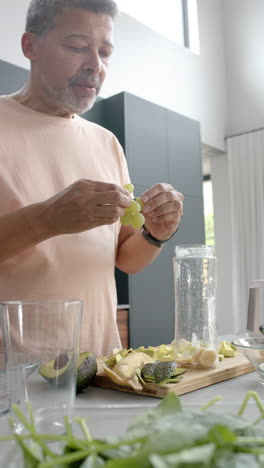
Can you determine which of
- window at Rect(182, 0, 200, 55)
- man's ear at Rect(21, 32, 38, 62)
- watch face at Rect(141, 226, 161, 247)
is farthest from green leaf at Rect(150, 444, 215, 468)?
window at Rect(182, 0, 200, 55)

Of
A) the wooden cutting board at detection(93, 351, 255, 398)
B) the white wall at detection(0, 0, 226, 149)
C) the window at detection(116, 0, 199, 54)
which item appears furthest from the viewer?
the window at detection(116, 0, 199, 54)

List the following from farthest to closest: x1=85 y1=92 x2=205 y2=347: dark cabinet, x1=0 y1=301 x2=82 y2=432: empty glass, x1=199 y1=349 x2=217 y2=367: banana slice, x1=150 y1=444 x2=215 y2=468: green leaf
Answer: x1=85 y1=92 x2=205 y2=347: dark cabinet, x1=199 y1=349 x2=217 y2=367: banana slice, x1=0 y1=301 x2=82 y2=432: empty glass, x1=150 y1=444 x2=215 y2=468: green leaf

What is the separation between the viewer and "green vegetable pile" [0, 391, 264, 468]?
0.28m

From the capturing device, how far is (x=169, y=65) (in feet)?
14.8

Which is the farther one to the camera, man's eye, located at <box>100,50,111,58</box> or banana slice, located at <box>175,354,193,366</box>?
man's eye, located at <box>100,50,111,58</box>

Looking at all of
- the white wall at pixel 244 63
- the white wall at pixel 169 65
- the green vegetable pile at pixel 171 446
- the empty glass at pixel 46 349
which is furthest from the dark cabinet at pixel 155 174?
the green vegetable pile at pixel 171 446

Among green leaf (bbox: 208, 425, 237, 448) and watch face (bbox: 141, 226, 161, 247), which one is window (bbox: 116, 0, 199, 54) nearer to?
watch face (bbox: 141, 226, 161, 247)

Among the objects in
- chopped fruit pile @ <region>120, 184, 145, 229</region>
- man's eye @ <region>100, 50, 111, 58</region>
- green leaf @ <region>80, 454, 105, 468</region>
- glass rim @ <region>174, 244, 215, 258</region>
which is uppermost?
man's eye @ <region>100, 50, 111, 58</region>

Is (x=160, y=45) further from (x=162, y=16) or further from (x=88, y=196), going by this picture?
(x=88, y=196)

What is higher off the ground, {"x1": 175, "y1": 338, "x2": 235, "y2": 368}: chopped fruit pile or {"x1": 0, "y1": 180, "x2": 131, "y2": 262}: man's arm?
{"x1": 0, "y1": 180, "x2": 131, "y2": 262}: man's arm

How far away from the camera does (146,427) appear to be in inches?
12.9

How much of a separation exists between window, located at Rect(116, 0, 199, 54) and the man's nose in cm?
327

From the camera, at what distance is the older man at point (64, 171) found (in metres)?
1.25

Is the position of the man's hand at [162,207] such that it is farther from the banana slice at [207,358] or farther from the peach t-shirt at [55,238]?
the banana slice at [207,358]
